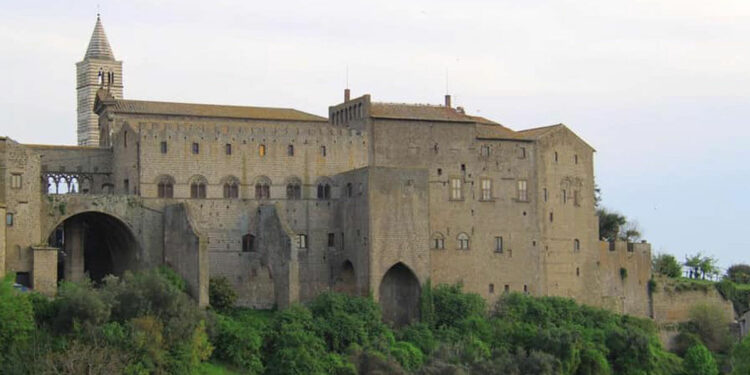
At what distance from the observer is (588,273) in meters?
73.3

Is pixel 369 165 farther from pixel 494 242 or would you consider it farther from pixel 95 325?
pixel 95 325

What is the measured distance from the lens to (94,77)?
9288 cm

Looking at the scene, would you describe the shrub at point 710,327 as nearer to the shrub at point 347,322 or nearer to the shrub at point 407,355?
the shrub at point 407,355

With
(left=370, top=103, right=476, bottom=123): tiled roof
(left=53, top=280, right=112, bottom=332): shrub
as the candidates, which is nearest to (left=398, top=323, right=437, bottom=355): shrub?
(left=370, top=103, right=476, bottom=123): tiled roof

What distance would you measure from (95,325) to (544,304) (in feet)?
77.1

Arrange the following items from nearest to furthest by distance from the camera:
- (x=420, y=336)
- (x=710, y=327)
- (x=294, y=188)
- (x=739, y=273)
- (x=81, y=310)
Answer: (x=81, y=310)
(x=420, y=336)
(x=294, y=188)
(x=710, y=327)
(x=739, y=273)

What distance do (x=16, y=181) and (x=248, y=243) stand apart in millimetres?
11035

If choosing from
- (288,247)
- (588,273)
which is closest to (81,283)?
(288,247)

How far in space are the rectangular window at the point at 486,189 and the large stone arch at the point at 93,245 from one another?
662 inches

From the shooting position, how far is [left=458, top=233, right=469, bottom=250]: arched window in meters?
69.1

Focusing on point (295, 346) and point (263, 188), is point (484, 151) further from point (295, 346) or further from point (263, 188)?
point (295, 346)

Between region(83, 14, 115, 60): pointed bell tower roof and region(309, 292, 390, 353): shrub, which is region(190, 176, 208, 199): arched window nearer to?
region(309, 292, 390, 353): shrub

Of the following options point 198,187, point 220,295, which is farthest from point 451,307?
point 198,187

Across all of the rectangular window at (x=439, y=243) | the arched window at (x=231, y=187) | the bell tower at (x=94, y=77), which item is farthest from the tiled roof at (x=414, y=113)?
the bell tower at (x=94, y=77)
